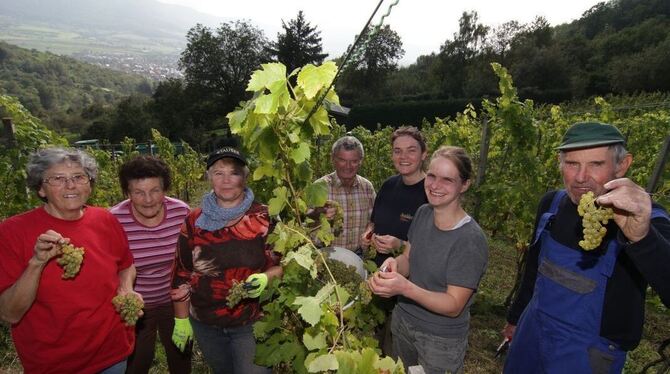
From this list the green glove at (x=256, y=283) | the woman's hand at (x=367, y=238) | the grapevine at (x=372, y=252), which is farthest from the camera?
the woman's hand at (x=367, y=238)

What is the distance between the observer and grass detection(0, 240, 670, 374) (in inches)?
147

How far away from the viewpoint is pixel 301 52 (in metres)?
44.4

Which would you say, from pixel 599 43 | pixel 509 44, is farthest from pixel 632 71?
pixel 509 44

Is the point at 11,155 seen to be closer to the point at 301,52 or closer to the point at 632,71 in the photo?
the point at 632,71

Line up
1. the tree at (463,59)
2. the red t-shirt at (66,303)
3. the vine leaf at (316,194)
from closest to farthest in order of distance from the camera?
the vine leaf at (316,194) < the red t-shirt at (66,303) < the tree at (463,59)

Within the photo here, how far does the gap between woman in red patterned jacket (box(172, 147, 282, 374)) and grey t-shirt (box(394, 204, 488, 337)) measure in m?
0.82

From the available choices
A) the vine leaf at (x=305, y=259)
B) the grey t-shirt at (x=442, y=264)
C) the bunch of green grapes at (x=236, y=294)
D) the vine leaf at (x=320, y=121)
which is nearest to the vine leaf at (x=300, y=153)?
the vine leaf at (x=320, y=121)

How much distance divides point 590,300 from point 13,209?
16.2ft

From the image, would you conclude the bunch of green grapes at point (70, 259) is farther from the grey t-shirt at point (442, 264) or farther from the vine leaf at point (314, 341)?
the grey t-shirt at point (442, 264)

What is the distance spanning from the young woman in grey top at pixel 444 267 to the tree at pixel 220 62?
39.7m

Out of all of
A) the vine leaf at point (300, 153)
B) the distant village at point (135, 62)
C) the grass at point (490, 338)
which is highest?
the vine leaf at point (300, 153)

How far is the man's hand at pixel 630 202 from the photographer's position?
1.18 metres

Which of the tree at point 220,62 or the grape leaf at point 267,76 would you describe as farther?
the tree at point 220,62

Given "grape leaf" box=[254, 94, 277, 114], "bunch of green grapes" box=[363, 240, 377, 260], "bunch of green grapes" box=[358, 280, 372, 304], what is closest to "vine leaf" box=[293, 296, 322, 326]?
"bunch of green grapes" box=[358, 280, 372, 304]
